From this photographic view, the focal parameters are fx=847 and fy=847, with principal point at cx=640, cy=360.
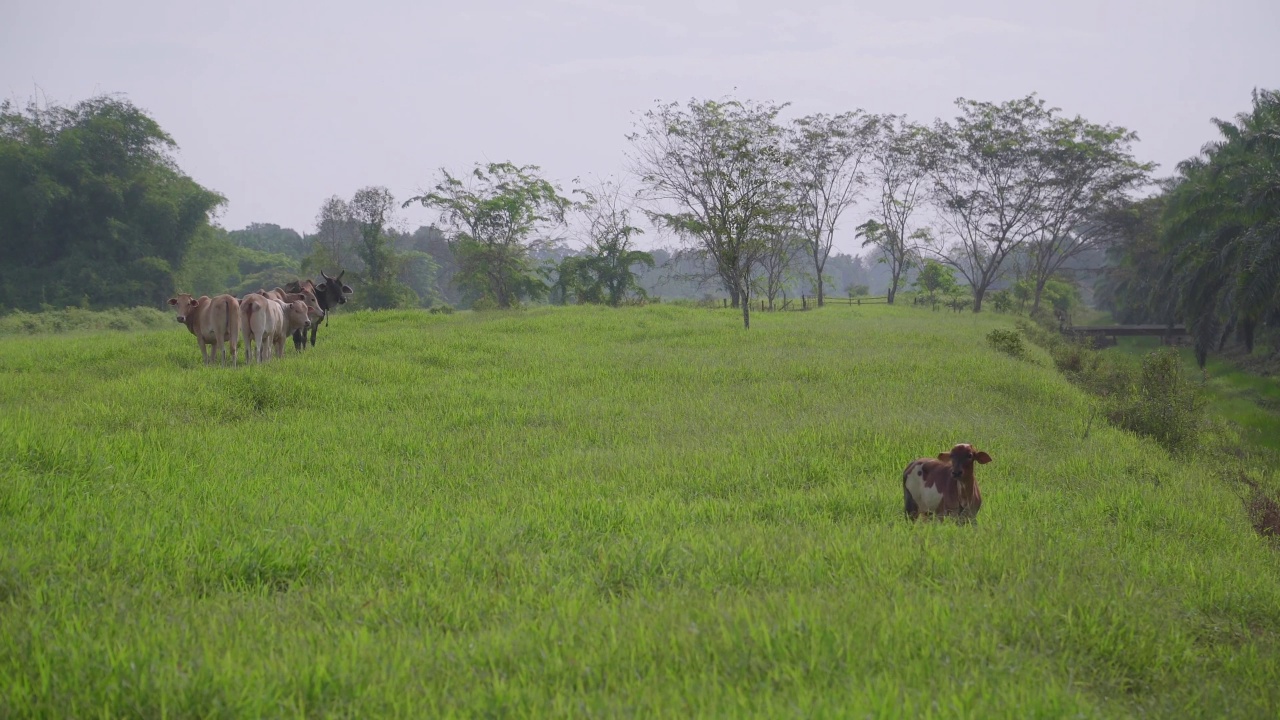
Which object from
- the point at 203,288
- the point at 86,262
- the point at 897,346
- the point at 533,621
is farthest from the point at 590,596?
the point at 203,288

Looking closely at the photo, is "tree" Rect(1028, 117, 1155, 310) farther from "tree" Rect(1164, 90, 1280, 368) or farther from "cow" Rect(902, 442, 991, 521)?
"cow" Rect(902, 442, 991, 521)

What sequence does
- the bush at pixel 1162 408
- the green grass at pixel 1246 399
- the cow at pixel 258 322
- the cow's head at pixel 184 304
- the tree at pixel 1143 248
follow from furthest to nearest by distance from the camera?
the tree at pixel 1143 248 → the green grass at pixel 1246 399 → the cow's head at pixel 184 304 → the cow at pixel 258 322 → the bush at pixel 1162 408

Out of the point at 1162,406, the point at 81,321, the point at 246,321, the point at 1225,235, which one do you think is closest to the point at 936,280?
the point at 1225,235

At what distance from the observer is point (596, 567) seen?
14.9 ft

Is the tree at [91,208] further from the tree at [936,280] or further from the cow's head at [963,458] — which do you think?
the tree at [936,280]

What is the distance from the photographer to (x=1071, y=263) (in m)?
91.9

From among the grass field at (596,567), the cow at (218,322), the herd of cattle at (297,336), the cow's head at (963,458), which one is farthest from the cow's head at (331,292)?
the cow's head at (963,458)

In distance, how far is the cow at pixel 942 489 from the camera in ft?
17.9

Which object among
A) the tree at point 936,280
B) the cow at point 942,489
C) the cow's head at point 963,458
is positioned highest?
the tree at point 936,280

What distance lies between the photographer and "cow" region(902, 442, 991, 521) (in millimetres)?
5453

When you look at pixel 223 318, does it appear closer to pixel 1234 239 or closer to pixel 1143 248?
pixel 1234 239

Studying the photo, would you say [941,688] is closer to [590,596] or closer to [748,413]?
[590,596]

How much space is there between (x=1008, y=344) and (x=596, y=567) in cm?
1671

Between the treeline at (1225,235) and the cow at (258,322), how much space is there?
66.9 feet
